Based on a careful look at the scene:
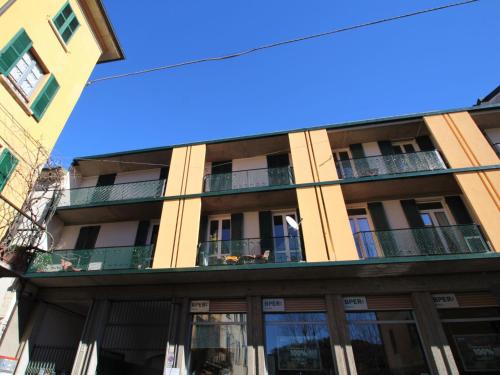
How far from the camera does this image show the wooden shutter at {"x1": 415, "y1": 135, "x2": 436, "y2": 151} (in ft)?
39.5

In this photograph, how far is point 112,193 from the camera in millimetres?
12938

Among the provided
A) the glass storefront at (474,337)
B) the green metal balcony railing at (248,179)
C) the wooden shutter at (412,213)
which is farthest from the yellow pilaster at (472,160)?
the green metal balcony railing at (248,179)

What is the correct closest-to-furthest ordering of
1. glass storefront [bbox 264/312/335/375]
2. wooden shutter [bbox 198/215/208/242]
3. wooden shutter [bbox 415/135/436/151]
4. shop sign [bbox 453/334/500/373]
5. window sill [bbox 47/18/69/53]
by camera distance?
shop sign [bbox 453/334/500/373] → glass storefront [bbox 264/312/335/375] → window sill [bbox 47/18/69/53] → wooden shutter [bbox 198/215/208/242] → wooden shutter [bbox 415/135/436/151]

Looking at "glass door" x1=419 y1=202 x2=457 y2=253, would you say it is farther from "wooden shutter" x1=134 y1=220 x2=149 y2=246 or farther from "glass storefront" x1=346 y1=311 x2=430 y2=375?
"wooden shutter" x1=134 y1=220 x2=149 y2=246

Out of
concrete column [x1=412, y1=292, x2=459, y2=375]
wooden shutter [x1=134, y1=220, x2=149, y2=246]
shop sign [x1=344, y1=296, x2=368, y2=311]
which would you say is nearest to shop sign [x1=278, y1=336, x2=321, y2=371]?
shop sign [x1=344, y1=296, x2=368, y2=311]

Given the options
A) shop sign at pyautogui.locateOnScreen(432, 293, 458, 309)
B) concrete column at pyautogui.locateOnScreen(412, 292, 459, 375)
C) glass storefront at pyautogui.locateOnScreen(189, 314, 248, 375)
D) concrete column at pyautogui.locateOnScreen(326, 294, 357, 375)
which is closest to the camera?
concrete column at pyautogui.locateOnScreen(412, 292, 459, 375)

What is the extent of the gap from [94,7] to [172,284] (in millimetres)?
11285

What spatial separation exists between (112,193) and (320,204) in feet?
29.8

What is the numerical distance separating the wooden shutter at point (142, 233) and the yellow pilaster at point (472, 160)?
11824 millimetres

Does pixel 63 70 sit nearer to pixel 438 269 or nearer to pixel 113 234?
pixel 113 234

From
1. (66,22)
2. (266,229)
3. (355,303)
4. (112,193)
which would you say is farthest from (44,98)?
(355,303)

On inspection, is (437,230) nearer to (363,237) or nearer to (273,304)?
(363,237)

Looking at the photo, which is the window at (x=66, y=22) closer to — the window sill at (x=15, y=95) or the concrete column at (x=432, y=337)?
the window sill at (x=15, y=95)

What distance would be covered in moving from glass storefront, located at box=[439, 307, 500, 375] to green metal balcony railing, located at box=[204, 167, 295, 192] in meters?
6.70
